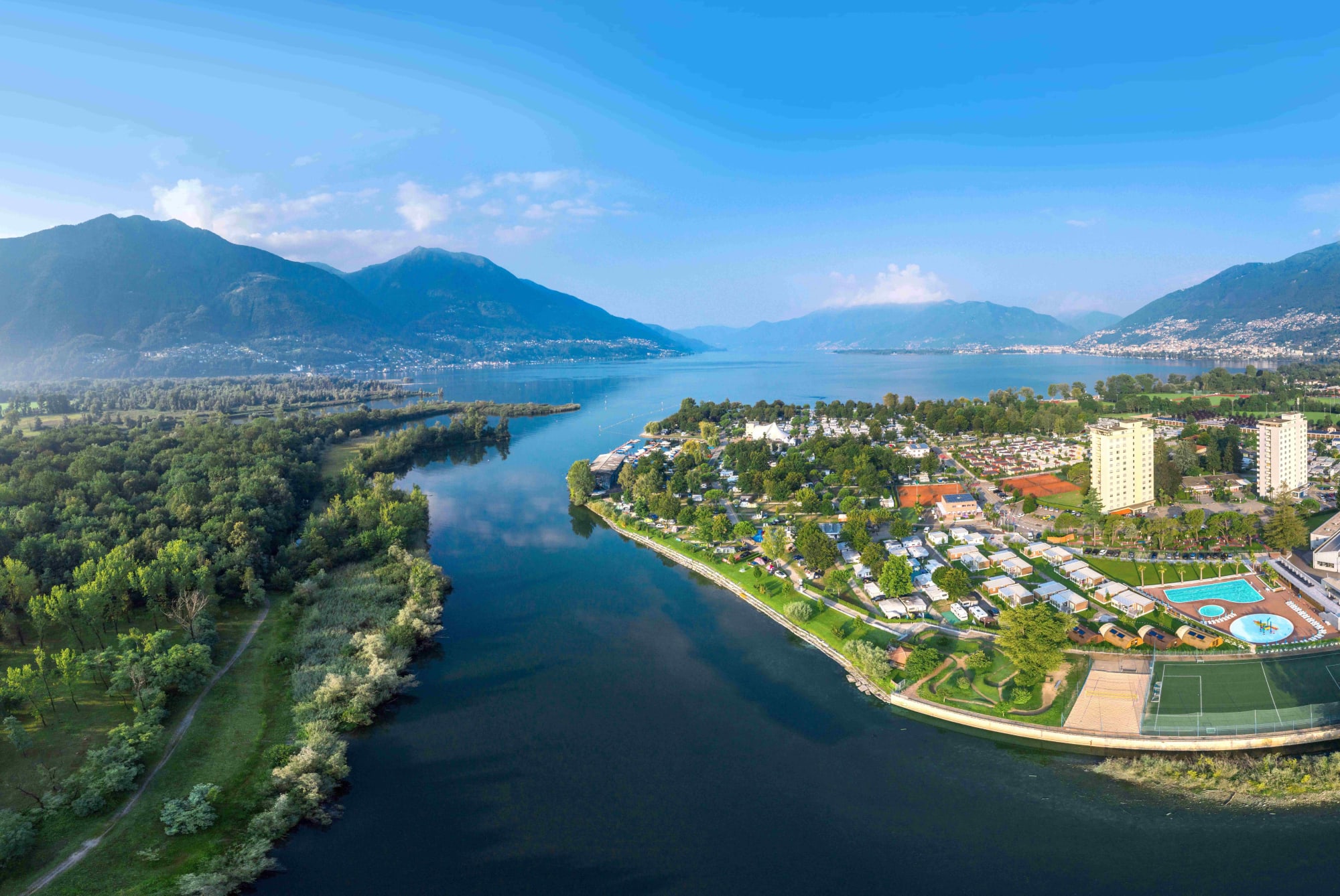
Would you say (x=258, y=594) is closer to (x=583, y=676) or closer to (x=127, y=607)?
(x=127, y=607)

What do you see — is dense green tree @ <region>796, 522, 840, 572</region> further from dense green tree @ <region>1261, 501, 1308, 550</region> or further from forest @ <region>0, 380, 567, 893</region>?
dense green tree @ <region>1261, 501, 1308, 550</region>

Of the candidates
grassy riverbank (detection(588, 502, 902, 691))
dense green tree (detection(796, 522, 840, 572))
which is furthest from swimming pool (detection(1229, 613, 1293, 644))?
dense green tree (detection(796, 522, 840, 572))

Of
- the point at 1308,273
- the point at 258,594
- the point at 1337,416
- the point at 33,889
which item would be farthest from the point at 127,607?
the point at 1308,273

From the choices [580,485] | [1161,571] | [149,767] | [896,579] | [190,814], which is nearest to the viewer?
[190,814]

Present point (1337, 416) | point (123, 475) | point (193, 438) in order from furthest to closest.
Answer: point (1337, 416) < point (193, 438) < point (123, 475)

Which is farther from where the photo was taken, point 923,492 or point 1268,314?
point 1268,314

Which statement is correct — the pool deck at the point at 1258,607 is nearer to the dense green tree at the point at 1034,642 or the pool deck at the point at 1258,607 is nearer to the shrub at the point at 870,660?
the dense green tree at the point at 1034,642

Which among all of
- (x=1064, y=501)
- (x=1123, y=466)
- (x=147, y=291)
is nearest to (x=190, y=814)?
(x=1064, y=501)

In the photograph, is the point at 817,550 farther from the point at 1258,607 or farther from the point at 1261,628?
the point at 1258,607
